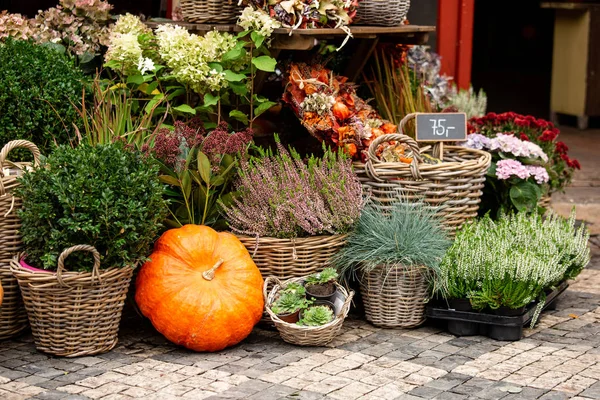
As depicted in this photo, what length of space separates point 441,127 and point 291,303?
1430 mm

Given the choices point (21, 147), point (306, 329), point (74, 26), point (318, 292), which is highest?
point (74, 26)

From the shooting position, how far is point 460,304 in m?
4.79

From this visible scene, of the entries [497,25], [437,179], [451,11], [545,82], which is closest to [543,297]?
[437,179]

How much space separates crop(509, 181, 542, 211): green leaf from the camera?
5.80m

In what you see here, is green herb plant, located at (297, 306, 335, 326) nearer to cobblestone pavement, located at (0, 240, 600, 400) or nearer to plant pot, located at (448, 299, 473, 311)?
cobblestone pavement, located at (0, 240, 600, 400)

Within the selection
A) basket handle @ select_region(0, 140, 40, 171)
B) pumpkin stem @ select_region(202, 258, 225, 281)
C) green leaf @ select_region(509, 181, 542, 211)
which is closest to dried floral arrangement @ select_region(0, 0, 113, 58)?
basket handle @ select_region(0, 140, 40, 171)

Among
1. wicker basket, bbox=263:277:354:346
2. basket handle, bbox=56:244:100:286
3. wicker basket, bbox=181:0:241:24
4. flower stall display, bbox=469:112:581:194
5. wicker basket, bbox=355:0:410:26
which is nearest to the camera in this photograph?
basket handle, bbox=56:244:100:286

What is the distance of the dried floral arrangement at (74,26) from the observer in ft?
18.5

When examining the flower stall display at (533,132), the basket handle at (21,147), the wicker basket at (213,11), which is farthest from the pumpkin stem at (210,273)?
the flower stall display at (533,132)

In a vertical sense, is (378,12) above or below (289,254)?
above

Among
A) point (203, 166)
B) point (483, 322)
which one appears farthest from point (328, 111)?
point (483, 322)

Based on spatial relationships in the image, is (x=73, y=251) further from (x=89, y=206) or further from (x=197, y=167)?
(x=197, y=167)

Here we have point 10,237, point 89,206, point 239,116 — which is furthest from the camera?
point 239,116

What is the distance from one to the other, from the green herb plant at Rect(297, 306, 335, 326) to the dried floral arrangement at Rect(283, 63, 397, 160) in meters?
1.01
